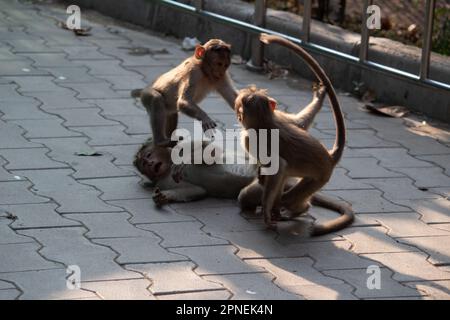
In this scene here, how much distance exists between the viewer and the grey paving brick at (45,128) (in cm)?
832

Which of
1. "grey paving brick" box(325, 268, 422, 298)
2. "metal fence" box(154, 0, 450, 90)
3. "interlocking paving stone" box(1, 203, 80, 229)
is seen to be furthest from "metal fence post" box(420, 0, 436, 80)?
"interlocking paving stone" box(1, 203, 80, 229)

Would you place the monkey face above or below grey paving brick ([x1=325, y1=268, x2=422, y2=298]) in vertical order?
above

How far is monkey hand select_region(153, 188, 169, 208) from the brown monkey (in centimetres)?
54

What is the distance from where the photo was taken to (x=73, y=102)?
925 centimetres

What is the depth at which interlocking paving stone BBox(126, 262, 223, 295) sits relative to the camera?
5633 millimetres

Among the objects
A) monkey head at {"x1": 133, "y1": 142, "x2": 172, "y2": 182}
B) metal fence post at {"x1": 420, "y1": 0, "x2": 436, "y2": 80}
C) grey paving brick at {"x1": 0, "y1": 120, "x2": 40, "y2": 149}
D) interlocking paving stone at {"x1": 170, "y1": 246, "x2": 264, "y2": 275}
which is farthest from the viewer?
metal fence post at {"x1": 420, "y1": 0, "x2": 436, "y2": 80}

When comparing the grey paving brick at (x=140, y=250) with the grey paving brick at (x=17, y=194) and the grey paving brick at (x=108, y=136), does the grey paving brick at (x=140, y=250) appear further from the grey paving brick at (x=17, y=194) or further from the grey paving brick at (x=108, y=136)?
the grey paving brick at (x=108, y=136)

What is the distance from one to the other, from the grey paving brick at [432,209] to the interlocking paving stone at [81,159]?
194 cm

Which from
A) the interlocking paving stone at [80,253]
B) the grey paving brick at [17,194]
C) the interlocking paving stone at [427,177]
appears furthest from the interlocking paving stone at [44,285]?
the interlocking paving stone at [427,177]

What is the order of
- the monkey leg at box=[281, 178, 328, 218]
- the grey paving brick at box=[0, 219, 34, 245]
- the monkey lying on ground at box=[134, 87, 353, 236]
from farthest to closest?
the monkey lying on ground at box=[134, 87, 353, 236] < the monkey leg at box=[281, 178, 328, 218] < the grey paving brick at box=[0, 219, 34, 245]

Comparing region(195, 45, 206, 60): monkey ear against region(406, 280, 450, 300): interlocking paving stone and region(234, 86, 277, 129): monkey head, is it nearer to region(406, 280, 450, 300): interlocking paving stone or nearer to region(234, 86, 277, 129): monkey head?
region(234, 86, 277, 129): monkey head

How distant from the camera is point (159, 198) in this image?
22.7ft

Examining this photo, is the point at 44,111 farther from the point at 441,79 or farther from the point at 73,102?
the point at 441,79

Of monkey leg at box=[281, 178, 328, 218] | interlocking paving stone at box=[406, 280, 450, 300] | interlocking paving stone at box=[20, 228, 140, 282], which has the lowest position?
interlocking paving stone at box=[20, 228, 140, 282]
